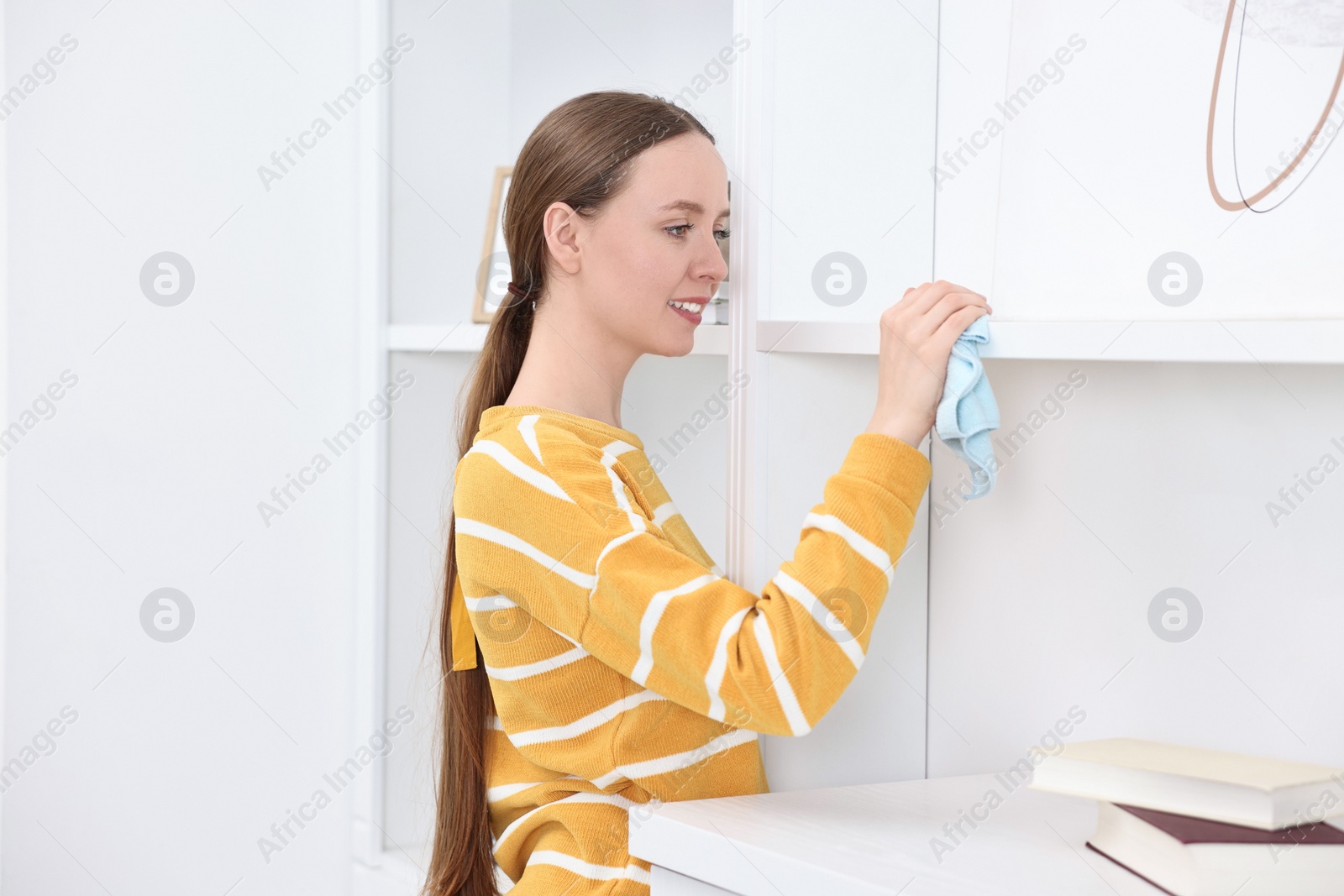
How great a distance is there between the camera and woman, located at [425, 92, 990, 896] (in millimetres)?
901

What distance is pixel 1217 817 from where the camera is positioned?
0.72m

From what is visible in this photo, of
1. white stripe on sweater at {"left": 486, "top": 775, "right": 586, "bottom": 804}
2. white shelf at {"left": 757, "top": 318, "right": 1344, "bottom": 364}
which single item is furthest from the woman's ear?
white stripe on sweater at {"left": 486, "top": 775, "right": 586, "bottom": 804}

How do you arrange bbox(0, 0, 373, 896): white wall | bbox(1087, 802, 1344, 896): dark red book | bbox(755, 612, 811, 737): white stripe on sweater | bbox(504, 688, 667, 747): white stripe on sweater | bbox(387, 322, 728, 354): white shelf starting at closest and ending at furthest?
bbox(1087, 802, 1344, 896): dark red book, bbox(755, 612, 811, 737): white stripe on sweater, bbox(504, 688, 667, 747): white stripe on sweater, bbox(387, 322, 728, 354): white shelf, bbox(0, 0, 373, 896): white wall

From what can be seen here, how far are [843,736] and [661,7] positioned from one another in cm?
92

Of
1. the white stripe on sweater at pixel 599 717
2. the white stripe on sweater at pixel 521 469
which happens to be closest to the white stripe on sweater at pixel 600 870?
the white stripe on sweater at pixel 599 717

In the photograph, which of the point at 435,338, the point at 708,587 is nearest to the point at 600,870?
the point at 708,587

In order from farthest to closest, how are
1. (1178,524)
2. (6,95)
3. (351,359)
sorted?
(6,95), (351,359), (1178,524)

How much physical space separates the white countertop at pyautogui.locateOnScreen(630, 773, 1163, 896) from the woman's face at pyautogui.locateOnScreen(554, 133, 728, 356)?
42 centimetres

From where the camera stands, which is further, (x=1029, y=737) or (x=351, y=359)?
(x=351, y=359)

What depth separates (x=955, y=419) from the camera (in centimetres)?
92

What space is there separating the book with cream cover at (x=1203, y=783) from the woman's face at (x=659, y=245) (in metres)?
0.50

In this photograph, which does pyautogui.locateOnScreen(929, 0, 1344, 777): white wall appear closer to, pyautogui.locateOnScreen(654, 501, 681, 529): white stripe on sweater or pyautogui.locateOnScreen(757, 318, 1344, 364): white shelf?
pyautogui.locateOnScreen(757, 318, 1344, 364): white shelf

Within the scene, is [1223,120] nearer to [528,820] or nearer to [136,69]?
[528,820]

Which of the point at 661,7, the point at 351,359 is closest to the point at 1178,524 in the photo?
the point at 661,7
